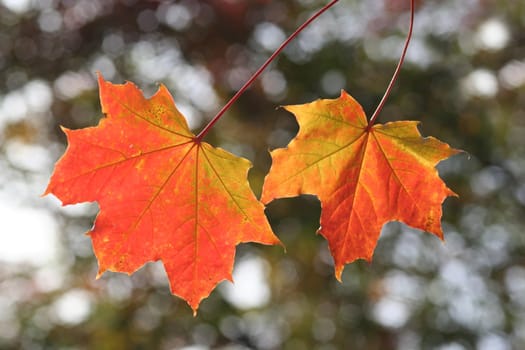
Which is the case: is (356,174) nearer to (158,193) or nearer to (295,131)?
(158,193)

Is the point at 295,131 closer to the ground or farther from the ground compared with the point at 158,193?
closer to the ground

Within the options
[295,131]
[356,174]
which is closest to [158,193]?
[356,174]

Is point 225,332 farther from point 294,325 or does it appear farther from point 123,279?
point 123,279

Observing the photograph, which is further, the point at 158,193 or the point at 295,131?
the point at 295,131

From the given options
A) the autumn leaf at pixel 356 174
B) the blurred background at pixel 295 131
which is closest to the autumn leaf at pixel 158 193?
the autumn leaf at pixel 356 174

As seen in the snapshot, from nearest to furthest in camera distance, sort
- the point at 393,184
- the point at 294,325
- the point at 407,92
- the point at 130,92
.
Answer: the point at 130,92 < the point at 393,184 < the point at 407,92 < the point at 294,325

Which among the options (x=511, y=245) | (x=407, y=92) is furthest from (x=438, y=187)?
(x=511, y=245)

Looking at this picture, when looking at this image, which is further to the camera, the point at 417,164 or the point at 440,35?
the point at 440,35
